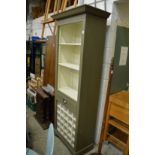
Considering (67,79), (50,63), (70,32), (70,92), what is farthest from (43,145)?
(70,32)

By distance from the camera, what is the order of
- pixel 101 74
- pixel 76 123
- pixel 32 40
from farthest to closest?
pixel 32 40 < pixel 101 74 < pixel 76 123

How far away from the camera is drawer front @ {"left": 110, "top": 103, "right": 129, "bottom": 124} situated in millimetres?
1712

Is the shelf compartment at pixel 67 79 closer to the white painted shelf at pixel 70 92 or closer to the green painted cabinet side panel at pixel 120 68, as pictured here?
the white painted shelf at pixel 70 92

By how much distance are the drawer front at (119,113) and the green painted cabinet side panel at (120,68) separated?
1.15 ft

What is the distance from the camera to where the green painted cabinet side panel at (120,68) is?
1987mm

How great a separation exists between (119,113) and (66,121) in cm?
81

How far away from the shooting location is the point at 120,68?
218 centimetres

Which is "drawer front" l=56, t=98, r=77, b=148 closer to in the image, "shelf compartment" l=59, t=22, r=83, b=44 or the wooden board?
the wooden board
